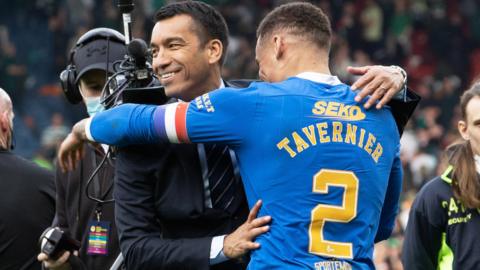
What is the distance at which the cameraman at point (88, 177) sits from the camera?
5008 millimetres

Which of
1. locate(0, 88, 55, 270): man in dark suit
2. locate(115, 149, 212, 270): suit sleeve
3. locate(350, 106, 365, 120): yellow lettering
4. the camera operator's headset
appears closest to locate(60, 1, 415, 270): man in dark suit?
locate(115, 149, 212, 270): suit sleeve

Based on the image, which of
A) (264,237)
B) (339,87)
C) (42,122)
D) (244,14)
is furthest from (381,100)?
(244,14)

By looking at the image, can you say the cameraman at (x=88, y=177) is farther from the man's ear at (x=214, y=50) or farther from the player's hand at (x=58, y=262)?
the man's ear at (x=214, y=50)

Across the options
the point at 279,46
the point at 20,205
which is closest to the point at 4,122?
the point at 20,205

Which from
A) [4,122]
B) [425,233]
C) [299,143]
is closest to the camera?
[299,143]

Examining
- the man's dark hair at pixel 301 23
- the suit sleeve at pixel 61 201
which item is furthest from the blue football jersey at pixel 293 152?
the suit sleeve at pixel 61 201

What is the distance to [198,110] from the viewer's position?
395 centimetres

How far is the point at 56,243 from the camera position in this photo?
187 inches

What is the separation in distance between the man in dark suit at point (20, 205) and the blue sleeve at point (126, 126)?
1.76 metres

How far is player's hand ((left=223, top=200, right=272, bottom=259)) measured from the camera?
3.93 metres

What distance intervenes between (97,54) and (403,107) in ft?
5.51

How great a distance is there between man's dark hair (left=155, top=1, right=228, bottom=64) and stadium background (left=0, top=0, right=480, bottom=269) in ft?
30.2

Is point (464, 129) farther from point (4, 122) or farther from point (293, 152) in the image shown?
point (4, 122)

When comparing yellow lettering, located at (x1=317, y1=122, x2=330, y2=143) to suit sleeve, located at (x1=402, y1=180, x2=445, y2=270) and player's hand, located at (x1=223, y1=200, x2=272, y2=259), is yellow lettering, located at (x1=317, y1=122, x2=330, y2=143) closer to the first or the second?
player's hand, located at (x1=223, y1=200, x2=272, y2=259)
